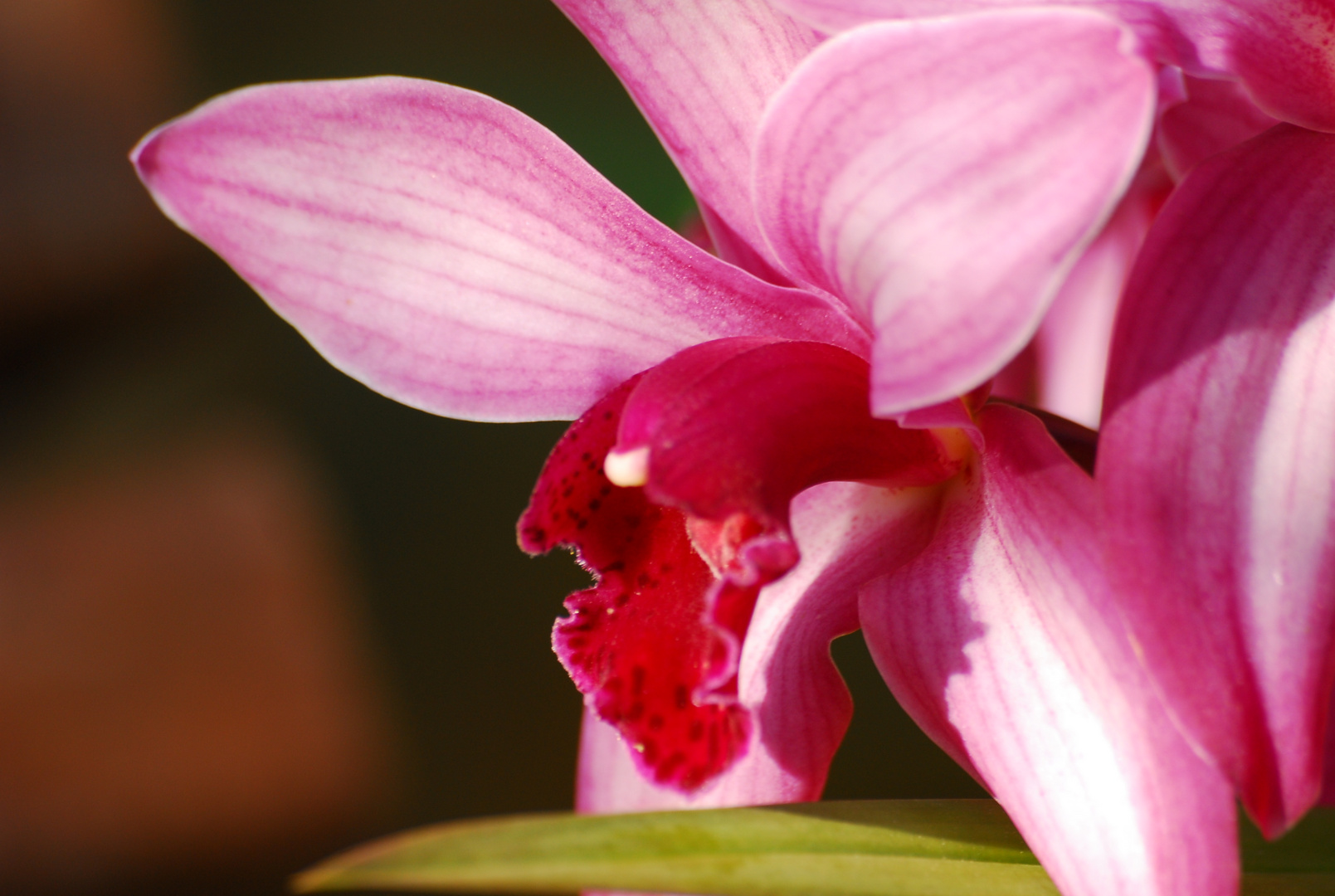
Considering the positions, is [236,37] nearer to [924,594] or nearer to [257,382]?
[257,382]

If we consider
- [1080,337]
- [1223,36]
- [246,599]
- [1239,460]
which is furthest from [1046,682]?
[246,599]

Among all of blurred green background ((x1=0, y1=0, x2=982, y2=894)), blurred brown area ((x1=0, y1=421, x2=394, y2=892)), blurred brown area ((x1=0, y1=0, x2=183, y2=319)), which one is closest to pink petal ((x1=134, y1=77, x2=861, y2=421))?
blurred green background ((x1=0, y1=0, x2=982, y2=894))

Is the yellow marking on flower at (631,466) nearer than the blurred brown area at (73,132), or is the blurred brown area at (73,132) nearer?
the yellow marking on flower at (631,466)

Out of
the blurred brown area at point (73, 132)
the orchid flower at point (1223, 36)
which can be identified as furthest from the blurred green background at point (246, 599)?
the orchid flower at point (1223, 36)

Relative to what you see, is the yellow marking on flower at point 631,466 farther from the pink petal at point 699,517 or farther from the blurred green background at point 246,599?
the blurred green background at point 246,599

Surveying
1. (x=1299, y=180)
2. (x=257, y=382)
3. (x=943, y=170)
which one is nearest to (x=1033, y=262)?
(x=943, y=170)

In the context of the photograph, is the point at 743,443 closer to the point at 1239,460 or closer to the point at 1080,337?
the point at 1239,460
